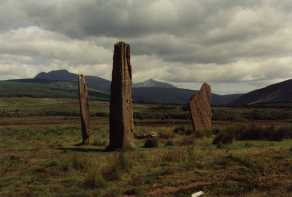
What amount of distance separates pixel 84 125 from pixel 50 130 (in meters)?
13.3

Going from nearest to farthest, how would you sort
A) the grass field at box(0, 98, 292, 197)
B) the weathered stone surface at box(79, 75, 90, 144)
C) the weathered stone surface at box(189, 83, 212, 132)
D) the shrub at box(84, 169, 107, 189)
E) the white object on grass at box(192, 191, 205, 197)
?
the white object on grass at box(192, 191, 205, 197), the grass field at box(0, 98, 292, 197), the shrub at box(84, 169, 107, 189), the weathered stone surface at box(79, 75, 90, 144), the weathered stone surface at box(189, 83, 212, 132)

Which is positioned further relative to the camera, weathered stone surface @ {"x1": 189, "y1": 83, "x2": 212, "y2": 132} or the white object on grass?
weathered stone surface @ {"x1": 189, "y1": 83, "x2": 212, "y2": 132}

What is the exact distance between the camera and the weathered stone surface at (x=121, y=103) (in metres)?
30.6

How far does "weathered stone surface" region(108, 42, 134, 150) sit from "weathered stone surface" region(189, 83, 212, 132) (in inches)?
399

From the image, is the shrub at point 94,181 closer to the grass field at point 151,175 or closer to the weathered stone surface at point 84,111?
the grass field at point 151,175

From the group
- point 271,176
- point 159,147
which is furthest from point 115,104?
point 271,176

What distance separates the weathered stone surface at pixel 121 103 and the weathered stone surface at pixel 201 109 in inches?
A: 399

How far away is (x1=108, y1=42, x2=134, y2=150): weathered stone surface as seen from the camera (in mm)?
30609

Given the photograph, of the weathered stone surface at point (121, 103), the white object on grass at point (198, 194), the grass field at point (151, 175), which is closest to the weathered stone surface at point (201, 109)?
the weathered stone surface at point (121, 103)

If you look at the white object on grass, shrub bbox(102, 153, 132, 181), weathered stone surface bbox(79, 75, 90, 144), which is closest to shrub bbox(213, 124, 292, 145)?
weathered stone surface bbox(79, 75, 90, 144)

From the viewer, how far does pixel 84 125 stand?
3644 centimetres

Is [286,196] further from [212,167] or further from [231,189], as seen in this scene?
[212,167]

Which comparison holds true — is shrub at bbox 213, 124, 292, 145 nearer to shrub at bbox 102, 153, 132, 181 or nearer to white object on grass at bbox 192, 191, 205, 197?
shrub at bbox 102, 153, 132, 181

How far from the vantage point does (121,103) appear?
3064 centimetres
